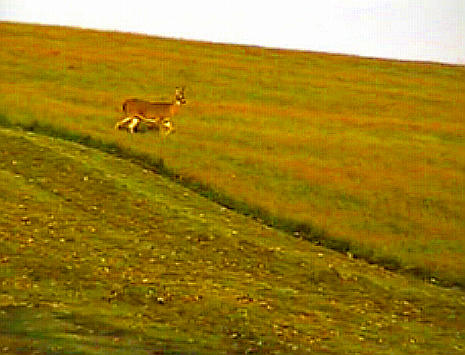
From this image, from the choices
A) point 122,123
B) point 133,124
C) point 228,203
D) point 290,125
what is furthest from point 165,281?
point 290,125

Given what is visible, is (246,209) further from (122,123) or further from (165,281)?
(165,281)

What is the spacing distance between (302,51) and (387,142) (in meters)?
15.9

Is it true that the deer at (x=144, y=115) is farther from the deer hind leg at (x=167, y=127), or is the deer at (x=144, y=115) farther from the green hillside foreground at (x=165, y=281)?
the green hillside foreground at (x=165, y=281)

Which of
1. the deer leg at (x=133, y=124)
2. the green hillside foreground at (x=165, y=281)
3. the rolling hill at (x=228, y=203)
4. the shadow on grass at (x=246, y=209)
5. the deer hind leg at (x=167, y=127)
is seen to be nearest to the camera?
the green hillside foreground at (x=165, y=281)

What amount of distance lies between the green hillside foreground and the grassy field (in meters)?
2.05

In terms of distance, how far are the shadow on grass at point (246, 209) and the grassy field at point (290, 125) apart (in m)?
0.06

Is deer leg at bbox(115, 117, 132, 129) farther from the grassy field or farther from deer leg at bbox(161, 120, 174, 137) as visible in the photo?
deer leg at bbox(161, 120, 174, 137)

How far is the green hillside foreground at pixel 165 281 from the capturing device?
20438 mm

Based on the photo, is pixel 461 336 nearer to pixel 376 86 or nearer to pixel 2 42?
pixel 376 86

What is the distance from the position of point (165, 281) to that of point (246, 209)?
9286 mm

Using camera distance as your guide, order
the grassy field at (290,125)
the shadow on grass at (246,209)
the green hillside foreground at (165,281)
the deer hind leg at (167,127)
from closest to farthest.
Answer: the green hillside foreground at (165,281)
the shadow on grass at (246,209)
the grassy field at (290,125)
the deer hind leg at (167,127)

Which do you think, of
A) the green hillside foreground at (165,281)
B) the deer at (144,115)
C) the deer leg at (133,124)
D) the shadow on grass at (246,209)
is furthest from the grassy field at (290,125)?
the green hillside foreground at (165,281)

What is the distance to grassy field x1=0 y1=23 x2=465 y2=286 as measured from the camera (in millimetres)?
33531

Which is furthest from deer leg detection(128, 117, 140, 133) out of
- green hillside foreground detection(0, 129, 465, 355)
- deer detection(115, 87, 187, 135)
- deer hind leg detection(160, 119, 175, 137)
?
green hillside foreground detection(0, 129, 465, 355)
